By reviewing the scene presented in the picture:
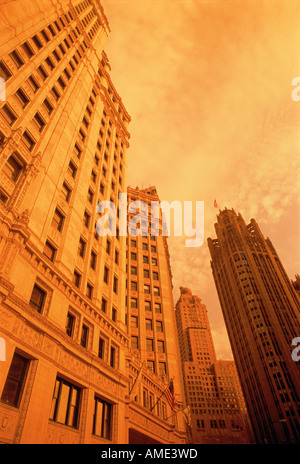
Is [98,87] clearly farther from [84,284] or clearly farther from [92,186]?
[84,284]

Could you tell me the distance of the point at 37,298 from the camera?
56.1ft

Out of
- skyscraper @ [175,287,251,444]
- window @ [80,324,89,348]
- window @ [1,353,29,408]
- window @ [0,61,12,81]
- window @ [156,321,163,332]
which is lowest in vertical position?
window @ [1,353,29,408]

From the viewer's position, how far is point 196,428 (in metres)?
159

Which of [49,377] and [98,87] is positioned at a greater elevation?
[98,87]

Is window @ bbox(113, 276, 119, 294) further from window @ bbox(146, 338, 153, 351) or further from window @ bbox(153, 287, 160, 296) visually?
window @ bbox(153, 287, 160, 296)

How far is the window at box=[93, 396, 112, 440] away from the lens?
1861cm

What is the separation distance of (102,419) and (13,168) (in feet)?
60.8

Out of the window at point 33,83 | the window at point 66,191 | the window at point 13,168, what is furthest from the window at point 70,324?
the window at point 33,83

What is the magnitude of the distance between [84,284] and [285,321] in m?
127

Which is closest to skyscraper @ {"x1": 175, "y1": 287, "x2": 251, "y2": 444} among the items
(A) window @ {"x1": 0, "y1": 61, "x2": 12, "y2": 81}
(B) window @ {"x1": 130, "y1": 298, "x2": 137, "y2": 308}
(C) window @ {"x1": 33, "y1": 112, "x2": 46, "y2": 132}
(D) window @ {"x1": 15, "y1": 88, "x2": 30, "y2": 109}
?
(B) window @ {"x1": 130, "y1": 298, "x2": 137, "y2": 308}

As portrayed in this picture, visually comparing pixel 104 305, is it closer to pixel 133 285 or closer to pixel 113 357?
pixel 113 357

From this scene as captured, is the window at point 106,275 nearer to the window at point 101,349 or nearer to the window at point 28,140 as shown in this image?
the window at point 101,349

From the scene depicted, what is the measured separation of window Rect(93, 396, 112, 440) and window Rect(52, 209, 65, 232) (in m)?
12.7
